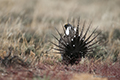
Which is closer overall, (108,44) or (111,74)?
(111,74)

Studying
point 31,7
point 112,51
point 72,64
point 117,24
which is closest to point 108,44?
point 112,51

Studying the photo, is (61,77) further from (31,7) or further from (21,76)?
(31,7)

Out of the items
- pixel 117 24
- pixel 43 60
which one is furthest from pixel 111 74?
pixel 117 24

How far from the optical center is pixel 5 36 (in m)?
6.46

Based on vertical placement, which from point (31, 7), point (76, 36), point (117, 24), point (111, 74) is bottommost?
point (111, 74)

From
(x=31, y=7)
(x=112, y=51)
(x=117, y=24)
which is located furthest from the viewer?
(x=31, y=7)

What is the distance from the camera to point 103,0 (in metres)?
25.4

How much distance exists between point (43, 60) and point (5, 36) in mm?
1873

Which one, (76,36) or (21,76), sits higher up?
(76,36)

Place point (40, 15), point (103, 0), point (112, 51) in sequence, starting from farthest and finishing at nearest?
point (103, 0)
point (40, 15)
point (112, 51)

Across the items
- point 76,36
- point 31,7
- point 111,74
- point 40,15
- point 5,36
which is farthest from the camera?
point 31,7

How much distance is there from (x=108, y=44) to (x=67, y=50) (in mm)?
3901

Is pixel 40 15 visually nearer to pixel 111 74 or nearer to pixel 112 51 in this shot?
pixel 112 51

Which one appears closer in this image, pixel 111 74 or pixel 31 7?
pixel 111 74
